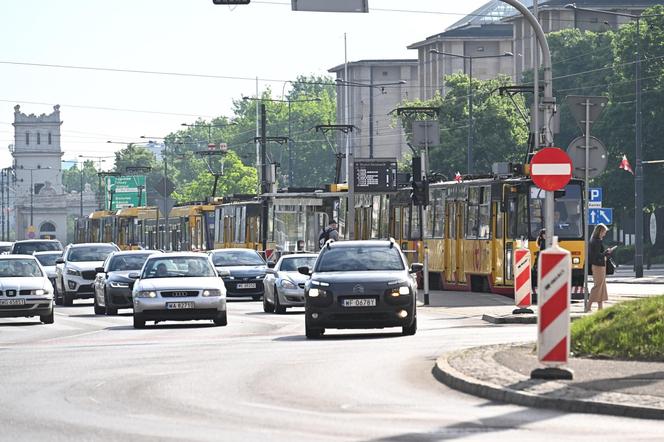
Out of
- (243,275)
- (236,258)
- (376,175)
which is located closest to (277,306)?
(243,275)

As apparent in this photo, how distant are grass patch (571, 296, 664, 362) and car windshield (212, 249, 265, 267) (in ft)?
85.1

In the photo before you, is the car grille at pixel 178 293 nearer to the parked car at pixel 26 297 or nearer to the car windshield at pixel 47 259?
the parked car at pixel 26 297

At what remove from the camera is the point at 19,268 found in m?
35.1

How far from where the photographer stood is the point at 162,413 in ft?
49.4

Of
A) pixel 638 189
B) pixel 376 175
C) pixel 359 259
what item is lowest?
pixel 359 259

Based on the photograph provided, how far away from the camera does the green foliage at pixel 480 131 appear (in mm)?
102312

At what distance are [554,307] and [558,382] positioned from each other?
73 centimetres

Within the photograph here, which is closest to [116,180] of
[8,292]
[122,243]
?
[122,243]

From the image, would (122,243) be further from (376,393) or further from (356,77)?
(356,77)

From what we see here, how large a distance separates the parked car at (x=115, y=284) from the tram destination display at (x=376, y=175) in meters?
12.9

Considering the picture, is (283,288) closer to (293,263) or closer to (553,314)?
(293,263)

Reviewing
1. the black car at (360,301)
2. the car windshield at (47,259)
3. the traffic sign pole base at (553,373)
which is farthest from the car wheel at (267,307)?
the traffic sign pole base at (553,373)

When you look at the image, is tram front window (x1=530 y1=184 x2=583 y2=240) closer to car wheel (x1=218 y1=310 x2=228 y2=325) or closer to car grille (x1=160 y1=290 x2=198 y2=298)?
car wheel (x1=218 y1=310 x2=228 y2=325)

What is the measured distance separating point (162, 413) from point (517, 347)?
733 centimetres
